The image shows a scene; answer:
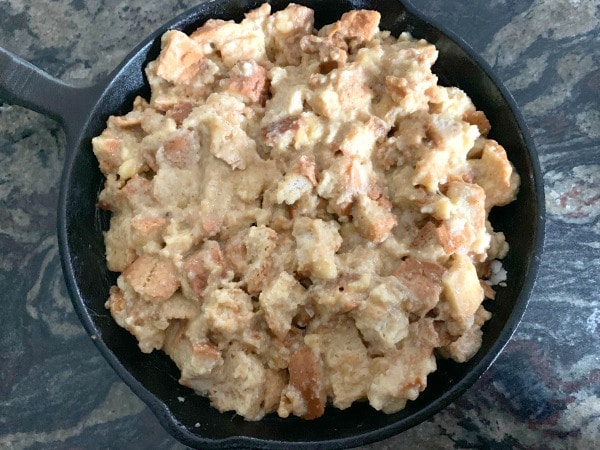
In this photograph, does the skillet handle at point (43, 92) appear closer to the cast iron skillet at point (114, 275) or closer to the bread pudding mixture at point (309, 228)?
the cast iron skillet at point (114, 275)

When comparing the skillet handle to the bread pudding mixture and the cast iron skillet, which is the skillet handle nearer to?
the cast iron skillet

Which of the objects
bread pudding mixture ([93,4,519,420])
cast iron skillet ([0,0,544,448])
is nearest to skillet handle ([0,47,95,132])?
cast iron skillet ([0,0,544,448])

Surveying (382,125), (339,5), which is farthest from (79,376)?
(339,5)

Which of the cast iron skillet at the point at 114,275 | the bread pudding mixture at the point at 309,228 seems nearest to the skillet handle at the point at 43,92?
the cast iron skillet at the point at 114,275

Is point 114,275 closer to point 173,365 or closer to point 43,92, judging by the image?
point 173,365

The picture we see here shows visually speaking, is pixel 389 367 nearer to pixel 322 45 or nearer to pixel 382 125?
pixel 382 125

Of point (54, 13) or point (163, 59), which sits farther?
point (54, 13)

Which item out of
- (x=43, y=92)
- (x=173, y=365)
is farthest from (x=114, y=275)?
(x=43, y=92)
